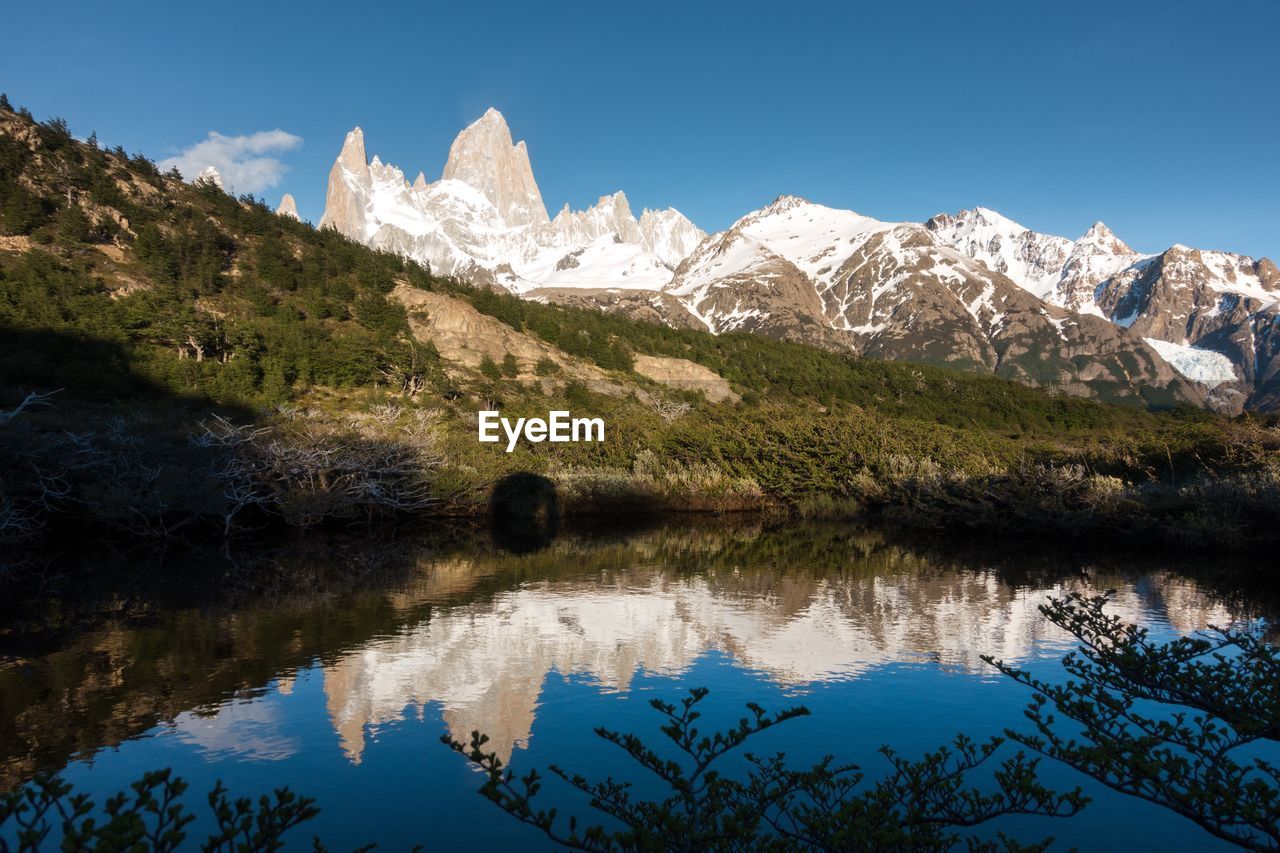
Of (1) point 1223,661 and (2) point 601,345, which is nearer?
(1) point 1223,661

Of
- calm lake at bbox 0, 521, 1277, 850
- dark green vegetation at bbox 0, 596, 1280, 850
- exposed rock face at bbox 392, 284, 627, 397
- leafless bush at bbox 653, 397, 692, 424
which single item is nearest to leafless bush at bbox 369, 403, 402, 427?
calm lake at bbox 0, 521, 1277, 850

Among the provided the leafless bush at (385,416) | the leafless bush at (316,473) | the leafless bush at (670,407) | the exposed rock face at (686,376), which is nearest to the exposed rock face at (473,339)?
the leafless bush at (670,407)

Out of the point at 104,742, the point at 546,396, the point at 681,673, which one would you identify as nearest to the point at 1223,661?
the point at 681,673

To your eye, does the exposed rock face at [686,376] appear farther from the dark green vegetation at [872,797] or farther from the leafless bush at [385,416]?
the dark green vegetation at [872,797]

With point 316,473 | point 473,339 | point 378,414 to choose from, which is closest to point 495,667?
point 316,473

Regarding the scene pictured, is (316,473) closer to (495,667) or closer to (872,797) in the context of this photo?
(495,667)

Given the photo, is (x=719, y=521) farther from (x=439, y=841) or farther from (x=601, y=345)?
(x=601, y=345)

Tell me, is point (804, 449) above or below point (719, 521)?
above
